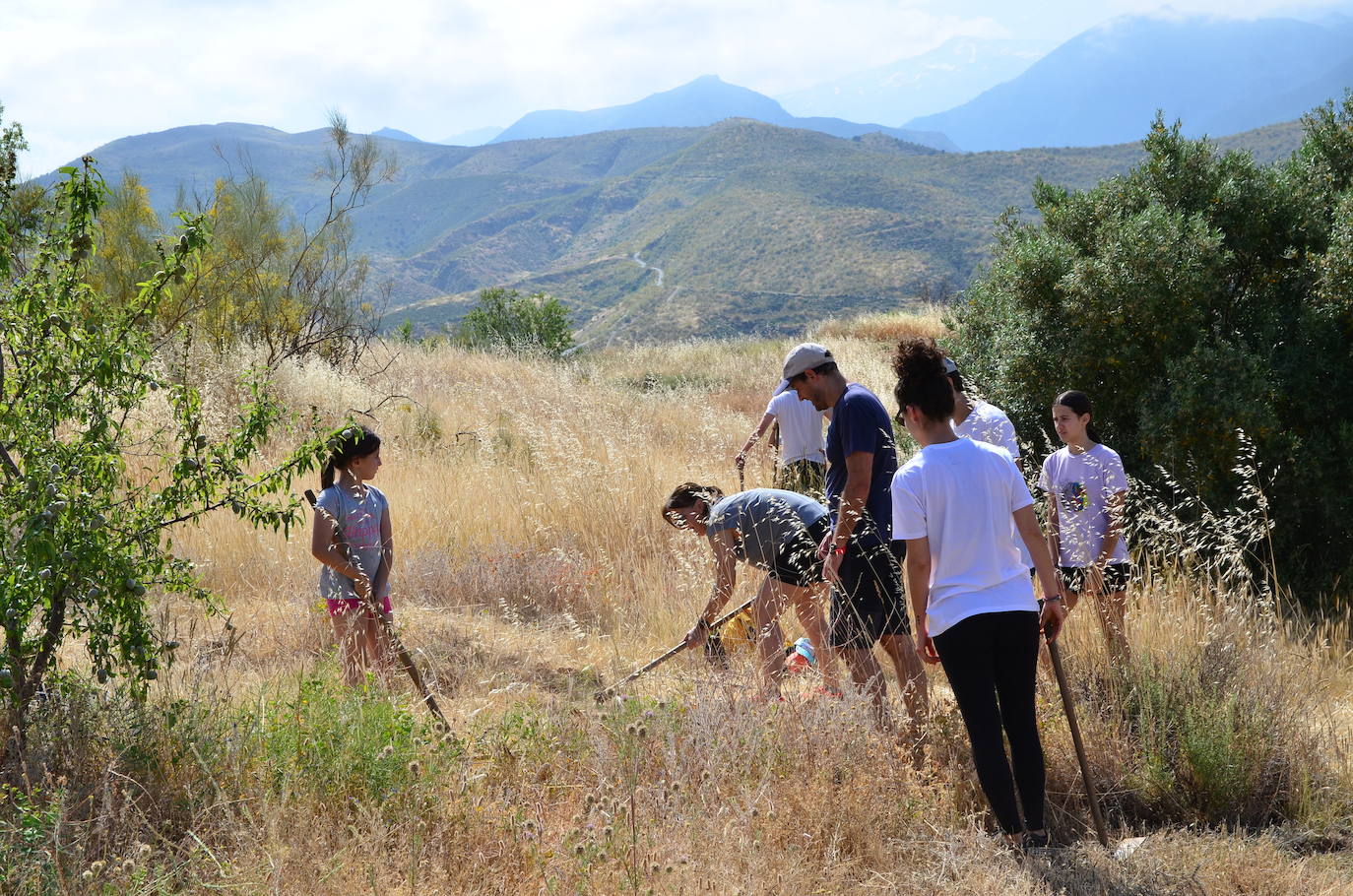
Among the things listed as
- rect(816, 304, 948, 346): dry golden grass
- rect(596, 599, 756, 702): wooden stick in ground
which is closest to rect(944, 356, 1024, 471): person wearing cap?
rect(596, 599, 756, 702): wooden stick in ground

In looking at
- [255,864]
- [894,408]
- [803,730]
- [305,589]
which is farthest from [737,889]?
[894,408]

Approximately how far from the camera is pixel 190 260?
394 centimetres

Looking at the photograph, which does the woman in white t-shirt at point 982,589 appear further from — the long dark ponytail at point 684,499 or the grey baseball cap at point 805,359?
the long dark ponytail at point 684,499

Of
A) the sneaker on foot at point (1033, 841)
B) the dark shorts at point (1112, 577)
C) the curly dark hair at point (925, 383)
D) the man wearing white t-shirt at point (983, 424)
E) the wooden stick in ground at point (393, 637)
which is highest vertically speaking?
the curly dark hair at point (925, 383)

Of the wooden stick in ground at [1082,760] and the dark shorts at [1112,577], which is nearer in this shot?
the wooden stick in ground at [1082,760]

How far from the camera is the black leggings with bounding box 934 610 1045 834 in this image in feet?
11.3

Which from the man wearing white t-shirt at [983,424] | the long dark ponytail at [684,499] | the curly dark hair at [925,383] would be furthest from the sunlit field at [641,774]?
the curly dark hair at [925,383]

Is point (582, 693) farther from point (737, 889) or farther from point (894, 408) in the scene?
point (894, 408)

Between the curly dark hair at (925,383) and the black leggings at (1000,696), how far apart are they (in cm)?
75

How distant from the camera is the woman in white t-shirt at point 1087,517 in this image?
4.89 metres

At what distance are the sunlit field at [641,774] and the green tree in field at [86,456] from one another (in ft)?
1.09

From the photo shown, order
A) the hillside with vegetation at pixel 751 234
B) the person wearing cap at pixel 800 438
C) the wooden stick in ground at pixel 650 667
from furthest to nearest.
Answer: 1. the hillside with vegetation at pixel 751 234
2. the person wearing cap at pixel 800 438
3. the wooden stick in ground at pixel 650 667

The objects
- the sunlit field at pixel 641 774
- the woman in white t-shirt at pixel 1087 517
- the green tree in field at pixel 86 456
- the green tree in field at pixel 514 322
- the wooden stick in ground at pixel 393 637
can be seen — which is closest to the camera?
the sunlit field at pixel 641 774

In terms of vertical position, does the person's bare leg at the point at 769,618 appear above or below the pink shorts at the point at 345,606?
below
